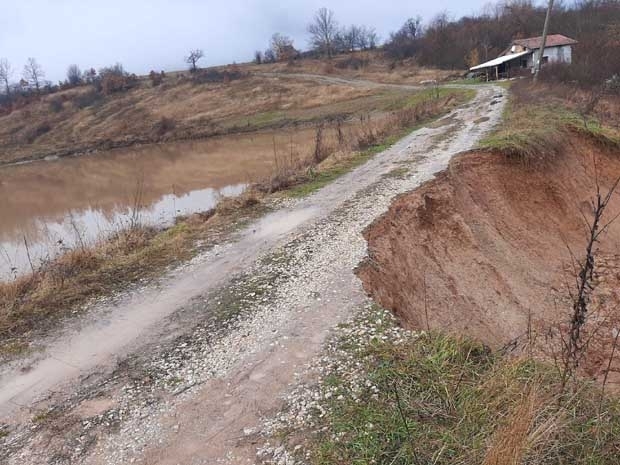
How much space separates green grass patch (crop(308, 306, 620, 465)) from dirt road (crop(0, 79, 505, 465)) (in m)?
0.83

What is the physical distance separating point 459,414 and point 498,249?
26.8 ft

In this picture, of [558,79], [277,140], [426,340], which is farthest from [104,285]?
[277,140]

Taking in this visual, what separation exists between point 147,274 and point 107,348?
8.53ft

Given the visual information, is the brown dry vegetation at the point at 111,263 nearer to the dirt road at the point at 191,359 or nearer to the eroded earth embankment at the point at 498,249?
the dirt road at the point at 191,359

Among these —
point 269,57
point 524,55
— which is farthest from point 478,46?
point 269,57

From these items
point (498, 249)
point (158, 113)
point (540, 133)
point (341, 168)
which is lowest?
point (498, 249)

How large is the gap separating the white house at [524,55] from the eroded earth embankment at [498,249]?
36.3m

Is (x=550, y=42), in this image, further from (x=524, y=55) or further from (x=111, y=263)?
(x=111, y=263)

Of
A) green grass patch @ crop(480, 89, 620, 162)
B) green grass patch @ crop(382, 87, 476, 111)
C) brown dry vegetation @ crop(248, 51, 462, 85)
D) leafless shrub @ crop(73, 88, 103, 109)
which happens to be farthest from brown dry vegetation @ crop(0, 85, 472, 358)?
leafless shrub @ crop(73, 88, 103, 109)

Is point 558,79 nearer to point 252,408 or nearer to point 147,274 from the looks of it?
point 147,274

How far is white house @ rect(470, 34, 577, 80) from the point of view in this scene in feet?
155

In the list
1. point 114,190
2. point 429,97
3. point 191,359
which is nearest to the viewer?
point 191,359

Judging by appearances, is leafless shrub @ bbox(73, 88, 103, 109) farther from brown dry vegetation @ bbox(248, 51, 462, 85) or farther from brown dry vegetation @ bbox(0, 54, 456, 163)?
brown dry vegetation @ bbox(248, 51, 462, 85)

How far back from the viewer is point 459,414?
4207mm
